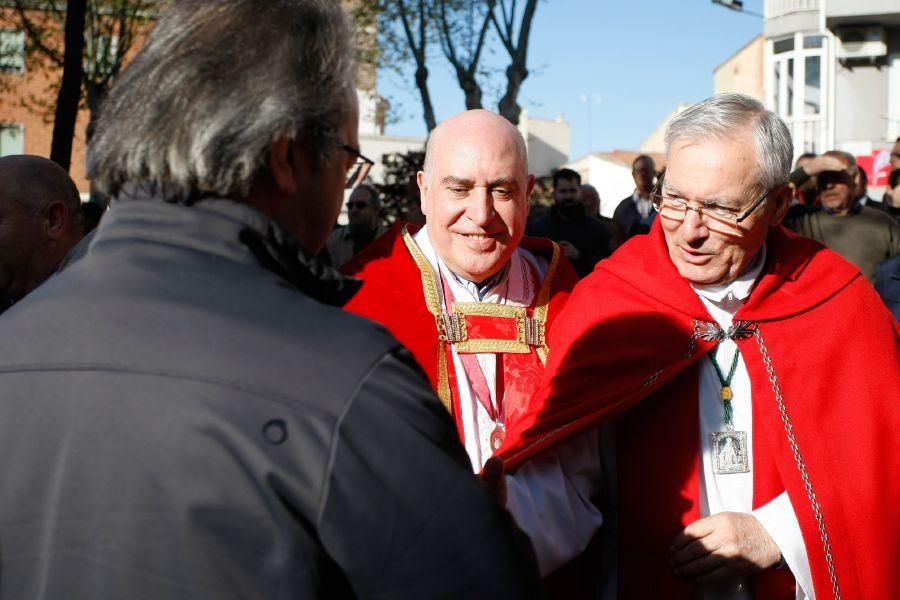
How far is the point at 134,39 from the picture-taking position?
Result: 948 inches

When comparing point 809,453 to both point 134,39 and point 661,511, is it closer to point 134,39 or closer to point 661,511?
point 661,511

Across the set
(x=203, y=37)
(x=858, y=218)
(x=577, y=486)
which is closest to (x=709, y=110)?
(x=577, y=486)

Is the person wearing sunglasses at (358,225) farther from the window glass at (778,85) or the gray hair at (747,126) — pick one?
the window glass at (778,85)

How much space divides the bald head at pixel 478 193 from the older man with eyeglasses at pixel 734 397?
1.33ft

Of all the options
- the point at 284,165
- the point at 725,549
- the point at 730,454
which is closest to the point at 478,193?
the point at 730,454

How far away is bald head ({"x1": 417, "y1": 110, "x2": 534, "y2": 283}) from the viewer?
3672 mm

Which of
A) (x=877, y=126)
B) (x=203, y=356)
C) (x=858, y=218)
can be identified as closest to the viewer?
(x=203, y=356)

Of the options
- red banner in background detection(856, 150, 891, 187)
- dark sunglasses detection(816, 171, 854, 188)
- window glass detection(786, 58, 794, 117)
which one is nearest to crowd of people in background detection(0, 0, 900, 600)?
dark sunglasses detection(816, 171, 854, 188)

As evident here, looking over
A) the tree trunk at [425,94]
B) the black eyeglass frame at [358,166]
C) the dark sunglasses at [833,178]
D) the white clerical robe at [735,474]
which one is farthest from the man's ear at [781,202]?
the tree trunk at [425,94]

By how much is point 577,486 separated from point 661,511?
0.26m

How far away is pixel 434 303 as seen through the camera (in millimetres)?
3807

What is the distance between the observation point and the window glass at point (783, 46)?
1244 inches

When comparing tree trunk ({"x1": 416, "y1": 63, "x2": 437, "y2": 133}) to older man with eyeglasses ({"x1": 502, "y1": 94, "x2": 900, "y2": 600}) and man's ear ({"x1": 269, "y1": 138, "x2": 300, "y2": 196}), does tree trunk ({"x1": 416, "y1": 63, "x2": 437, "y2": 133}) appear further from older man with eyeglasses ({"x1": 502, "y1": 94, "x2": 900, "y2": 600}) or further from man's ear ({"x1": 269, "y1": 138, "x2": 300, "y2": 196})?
man's ear ({"x1": 269, "y1": 138, "x2": 300, "y2": 196})

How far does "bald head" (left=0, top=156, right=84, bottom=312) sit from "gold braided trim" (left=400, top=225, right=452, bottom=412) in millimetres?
1408
